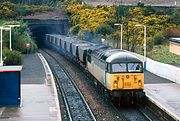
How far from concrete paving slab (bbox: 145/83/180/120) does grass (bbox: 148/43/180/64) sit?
42.7 ft

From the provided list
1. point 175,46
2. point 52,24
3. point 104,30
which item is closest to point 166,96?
point 175,46

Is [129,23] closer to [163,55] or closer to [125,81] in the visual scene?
[163,55]

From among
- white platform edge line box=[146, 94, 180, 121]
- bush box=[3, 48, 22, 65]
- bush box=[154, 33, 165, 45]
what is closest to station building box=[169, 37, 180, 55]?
bush box=[154, 33, 165, 45]

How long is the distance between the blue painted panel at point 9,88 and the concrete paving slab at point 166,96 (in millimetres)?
5989

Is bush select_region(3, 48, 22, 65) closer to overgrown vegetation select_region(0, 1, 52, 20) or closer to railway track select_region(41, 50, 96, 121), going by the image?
railway track select_region(41, 50, 96, 121)

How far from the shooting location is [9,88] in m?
20.1

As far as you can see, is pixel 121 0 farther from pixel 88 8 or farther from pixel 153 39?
pixel 153 39

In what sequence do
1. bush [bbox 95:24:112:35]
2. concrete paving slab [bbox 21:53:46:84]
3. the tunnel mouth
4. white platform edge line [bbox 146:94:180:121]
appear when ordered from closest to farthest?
white platform edge line [bbox 146:94:180:121], concrete paving slab [bbox 21:53:46:84], bush [bbox 95:24:112:35], the tunnel mouth

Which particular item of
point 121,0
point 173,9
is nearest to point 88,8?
point 121,0

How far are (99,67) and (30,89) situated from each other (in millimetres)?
3993

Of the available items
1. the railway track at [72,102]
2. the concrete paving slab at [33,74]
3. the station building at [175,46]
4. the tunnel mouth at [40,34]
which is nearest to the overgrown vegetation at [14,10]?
the tunnel mouth at [40,34]

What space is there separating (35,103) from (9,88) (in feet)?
5.30

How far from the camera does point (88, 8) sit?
247 feet

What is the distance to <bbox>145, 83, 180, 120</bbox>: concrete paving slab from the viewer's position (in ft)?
63.6
